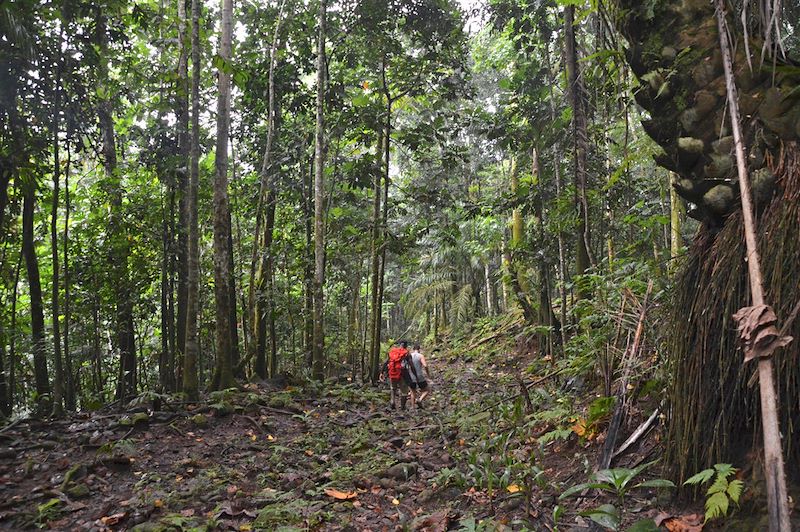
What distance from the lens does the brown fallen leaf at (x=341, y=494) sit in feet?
16.1

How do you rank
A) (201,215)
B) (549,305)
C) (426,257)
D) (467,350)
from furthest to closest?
(426,257) < (467,350) < (201,215) < (549,305)

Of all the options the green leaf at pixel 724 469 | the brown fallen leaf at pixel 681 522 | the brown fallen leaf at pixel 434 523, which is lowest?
the brown fallen leaf at pixel 434 523

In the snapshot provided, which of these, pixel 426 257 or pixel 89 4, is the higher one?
pixel 89 4

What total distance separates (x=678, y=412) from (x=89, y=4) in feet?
27.4

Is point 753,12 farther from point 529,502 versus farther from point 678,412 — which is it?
point 529,502

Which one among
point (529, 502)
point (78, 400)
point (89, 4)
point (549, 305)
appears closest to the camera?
point (529, 502)

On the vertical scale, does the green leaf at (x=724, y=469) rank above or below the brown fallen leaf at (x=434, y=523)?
above

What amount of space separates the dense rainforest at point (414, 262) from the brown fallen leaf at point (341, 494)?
0.12 meters

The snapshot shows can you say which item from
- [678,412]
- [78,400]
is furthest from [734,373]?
[78,400]

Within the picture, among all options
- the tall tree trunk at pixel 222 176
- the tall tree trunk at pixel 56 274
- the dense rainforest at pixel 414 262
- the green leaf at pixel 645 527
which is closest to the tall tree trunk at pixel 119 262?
the dense rainforest at pixel 414 262

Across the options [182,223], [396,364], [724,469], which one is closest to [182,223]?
[182,223]

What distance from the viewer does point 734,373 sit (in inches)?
108

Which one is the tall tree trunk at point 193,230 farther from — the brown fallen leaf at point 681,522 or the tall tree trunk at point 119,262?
the brown fallen leaf at point 681,522

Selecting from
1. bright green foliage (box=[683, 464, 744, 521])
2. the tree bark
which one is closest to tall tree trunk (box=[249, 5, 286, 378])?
the tree bark
